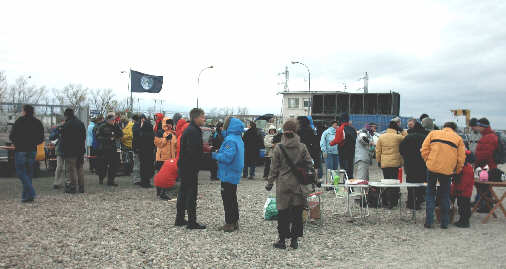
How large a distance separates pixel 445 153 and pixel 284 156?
10.2ft

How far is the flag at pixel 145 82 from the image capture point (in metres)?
21.3

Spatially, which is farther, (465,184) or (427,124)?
(427,124)

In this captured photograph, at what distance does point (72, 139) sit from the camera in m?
9.78

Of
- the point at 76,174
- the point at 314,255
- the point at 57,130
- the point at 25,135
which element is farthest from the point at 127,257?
the point at 57,130

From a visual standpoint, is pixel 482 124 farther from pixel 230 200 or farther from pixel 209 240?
pixel 209 240

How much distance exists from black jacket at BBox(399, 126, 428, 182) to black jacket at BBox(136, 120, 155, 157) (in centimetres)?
615

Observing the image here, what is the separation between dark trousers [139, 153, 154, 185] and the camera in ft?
36.4

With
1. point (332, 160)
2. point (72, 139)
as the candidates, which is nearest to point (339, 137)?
point (332, 160)

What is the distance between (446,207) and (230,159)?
3990mm

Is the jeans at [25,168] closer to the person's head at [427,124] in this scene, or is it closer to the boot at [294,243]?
the boot at [294,243]

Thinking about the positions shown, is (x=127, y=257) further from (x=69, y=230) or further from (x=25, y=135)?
(x=25, y=135)

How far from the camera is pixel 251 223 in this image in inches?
301

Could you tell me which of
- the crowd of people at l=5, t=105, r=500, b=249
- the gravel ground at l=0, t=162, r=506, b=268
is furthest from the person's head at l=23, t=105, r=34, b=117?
the gravel ground at l=0, t=162, r=506, b=268

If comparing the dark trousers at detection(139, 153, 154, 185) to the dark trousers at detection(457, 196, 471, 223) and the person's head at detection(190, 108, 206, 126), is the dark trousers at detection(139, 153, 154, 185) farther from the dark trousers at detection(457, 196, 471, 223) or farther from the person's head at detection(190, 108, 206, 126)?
the dark trousers at detection(457, 196, 471, 223)
